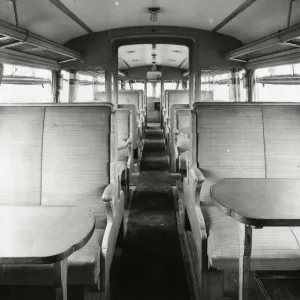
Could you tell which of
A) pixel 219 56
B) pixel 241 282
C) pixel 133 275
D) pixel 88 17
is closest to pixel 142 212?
pixel 133 275

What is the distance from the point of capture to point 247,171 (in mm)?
2494

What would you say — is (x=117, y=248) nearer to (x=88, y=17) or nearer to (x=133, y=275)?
(x=133, y=275)

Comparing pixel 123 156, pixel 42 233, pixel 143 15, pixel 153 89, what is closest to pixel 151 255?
pixel 42 233

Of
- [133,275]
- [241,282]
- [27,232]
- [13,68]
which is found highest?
[13,68]

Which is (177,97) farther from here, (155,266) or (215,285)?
(215,285)

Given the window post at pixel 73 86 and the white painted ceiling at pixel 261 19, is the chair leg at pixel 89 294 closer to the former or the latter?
the white painted ceiling at pixel 261 19

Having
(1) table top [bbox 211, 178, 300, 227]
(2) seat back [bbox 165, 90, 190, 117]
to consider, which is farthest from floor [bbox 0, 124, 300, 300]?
(2) seat back [bbox 165, 90, 190, 117]

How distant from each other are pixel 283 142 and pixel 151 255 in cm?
148

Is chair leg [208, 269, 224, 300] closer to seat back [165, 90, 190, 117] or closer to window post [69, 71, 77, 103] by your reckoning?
window post [69, 71, 77, 103]

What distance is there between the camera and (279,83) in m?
4.24

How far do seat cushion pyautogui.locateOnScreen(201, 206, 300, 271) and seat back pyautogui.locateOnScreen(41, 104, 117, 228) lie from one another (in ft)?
2.75

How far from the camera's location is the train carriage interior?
1.48 meters

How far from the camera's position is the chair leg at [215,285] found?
1.94m

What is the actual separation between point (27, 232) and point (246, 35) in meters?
4.90
